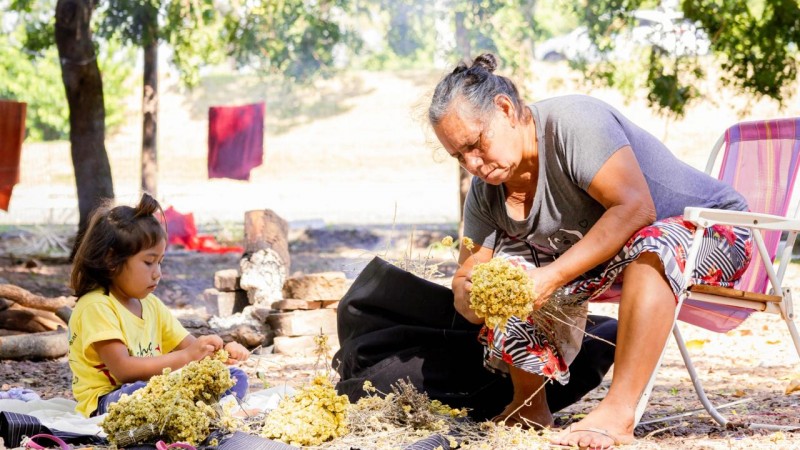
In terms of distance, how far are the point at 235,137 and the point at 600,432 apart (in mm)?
10173

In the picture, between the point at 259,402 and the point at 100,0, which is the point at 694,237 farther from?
the point at 100,0

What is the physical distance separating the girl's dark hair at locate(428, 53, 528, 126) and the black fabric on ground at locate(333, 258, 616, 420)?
782mm

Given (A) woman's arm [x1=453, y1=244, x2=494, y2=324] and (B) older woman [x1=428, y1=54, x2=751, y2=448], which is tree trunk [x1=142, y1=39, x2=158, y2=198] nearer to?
(A) woman's arm [x1=453, y1=244, x2=494, y2=324]

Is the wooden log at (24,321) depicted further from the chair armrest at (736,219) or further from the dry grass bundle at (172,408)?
the chair armrest at (736,219)

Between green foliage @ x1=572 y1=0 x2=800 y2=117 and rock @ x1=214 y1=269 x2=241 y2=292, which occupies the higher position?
green foliage @ x1=572 y1=0 x2=800 y2=117

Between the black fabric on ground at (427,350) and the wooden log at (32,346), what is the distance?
222 centimetres

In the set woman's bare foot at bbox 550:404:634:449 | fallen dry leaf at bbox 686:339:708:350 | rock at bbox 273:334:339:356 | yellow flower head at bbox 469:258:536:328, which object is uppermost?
yellow flower head at bbox 469:258:536:328

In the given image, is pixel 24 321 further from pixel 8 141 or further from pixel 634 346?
pixel 8 141

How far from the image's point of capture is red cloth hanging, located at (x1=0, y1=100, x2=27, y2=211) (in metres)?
9.48

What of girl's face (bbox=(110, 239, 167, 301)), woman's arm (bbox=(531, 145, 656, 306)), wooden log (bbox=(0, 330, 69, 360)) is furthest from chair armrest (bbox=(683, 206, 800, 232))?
Answer: wooden log (bbox=(0, 330, 69, 360))

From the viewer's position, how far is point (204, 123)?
27094 mm

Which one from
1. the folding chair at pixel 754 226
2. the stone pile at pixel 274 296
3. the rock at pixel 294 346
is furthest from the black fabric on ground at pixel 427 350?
the rock at pixel 294 346

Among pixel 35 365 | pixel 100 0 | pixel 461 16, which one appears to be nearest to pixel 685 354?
pixel 35 365

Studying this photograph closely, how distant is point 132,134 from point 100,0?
17500mm
